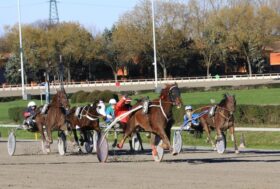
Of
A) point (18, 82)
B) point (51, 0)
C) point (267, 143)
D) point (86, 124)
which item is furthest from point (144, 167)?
point (51, 0)

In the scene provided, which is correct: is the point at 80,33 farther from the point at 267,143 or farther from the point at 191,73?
the point at 267,143

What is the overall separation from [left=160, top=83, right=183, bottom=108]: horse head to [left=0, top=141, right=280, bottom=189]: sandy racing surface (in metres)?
1.50

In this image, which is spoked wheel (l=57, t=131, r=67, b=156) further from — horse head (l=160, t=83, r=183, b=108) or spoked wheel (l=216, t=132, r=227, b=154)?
horse head (l=160, t=83, r=183, b=108)

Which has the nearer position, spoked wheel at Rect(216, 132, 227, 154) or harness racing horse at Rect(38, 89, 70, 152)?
spoked wheel at Rect(216, 132, 227, 154)

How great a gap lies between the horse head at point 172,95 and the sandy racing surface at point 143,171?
59.0 inches

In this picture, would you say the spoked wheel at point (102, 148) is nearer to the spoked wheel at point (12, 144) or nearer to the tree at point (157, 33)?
the spoked wheel at point (12, 144)

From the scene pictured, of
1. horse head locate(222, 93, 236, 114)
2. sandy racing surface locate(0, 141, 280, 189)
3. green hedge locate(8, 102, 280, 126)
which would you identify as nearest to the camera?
sandy racing surface locate(0, 141, 280, 189)

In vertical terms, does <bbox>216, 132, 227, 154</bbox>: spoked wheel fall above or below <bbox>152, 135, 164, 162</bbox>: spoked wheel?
below

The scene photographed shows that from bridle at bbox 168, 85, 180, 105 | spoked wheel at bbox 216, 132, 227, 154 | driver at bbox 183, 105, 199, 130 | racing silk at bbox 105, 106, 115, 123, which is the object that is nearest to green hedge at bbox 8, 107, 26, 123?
driver at bbox 183, 105, 199, 130

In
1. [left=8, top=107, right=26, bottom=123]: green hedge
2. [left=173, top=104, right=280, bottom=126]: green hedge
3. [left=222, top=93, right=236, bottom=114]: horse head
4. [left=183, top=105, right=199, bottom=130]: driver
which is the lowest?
[left=8, top=107, right=26, bottom=123]: green hedge

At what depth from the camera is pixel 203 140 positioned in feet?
86.2

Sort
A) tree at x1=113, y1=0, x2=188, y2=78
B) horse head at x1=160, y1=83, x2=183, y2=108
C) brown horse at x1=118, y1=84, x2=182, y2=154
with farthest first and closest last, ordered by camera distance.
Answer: tree at x1=113, y1=0, x2=188, y2=78 → brown horse at x1=118, y1=84, x2=182, y2=154 → horse head at x1=160, y1=83, x2=183, y2=108

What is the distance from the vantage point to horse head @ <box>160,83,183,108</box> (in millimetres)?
15305

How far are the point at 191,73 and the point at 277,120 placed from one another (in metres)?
73.6
